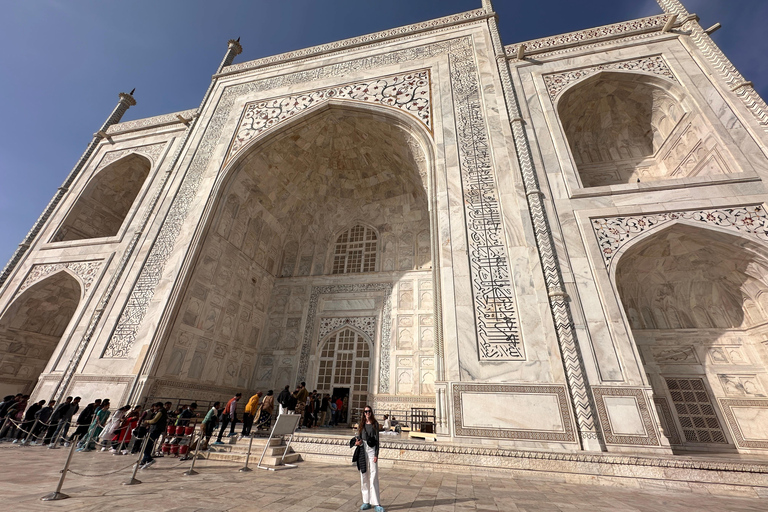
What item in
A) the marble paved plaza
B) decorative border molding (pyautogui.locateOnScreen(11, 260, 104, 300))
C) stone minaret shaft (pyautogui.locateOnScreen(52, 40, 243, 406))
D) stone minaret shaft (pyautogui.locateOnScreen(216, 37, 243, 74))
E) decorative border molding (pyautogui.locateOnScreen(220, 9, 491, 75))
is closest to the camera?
the marble paved plaza

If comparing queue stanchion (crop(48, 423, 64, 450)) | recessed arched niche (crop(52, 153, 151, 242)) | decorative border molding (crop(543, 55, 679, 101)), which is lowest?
queue stanchion (crop(48, 423, 64, 450))

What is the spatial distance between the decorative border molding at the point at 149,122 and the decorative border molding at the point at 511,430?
494 inches

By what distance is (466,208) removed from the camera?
7312 mm

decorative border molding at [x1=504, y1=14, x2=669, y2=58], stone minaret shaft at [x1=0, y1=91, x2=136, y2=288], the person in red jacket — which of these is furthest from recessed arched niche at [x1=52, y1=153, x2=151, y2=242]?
decorative border molding at [x1=504, y1=14, x2=669, y2=58]

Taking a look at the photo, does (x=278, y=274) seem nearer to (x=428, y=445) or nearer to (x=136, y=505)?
(x=428, y=445)

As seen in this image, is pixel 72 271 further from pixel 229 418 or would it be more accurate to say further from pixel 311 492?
pixel 311 492

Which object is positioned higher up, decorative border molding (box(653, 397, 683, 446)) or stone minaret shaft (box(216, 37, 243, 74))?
stone minaret shaft (box(216, 37, 243, 74))

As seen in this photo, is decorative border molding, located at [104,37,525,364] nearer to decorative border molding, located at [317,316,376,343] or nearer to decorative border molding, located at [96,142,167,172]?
decorative border molding, located at [317,316,376,343]

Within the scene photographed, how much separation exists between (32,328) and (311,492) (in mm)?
11847

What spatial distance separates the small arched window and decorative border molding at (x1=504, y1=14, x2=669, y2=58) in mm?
6909

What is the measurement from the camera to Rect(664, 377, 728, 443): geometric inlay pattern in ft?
21.1

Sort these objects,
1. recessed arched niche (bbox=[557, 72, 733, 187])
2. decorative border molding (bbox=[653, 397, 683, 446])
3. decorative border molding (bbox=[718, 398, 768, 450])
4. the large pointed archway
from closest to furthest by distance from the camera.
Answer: decorative border molding (bbox=[718, 398, 768, 450]) → decorative border molding (bbox=[653, 397, 683, 446]) → recessed arched niche (bbox=[557, 72, 733, 187]) → the large pointed archway

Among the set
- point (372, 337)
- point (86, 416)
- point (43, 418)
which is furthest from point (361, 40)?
point (43, 418)

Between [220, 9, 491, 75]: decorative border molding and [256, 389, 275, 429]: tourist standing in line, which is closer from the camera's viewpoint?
[256, 389, 275, 429]: tourist standing in line
